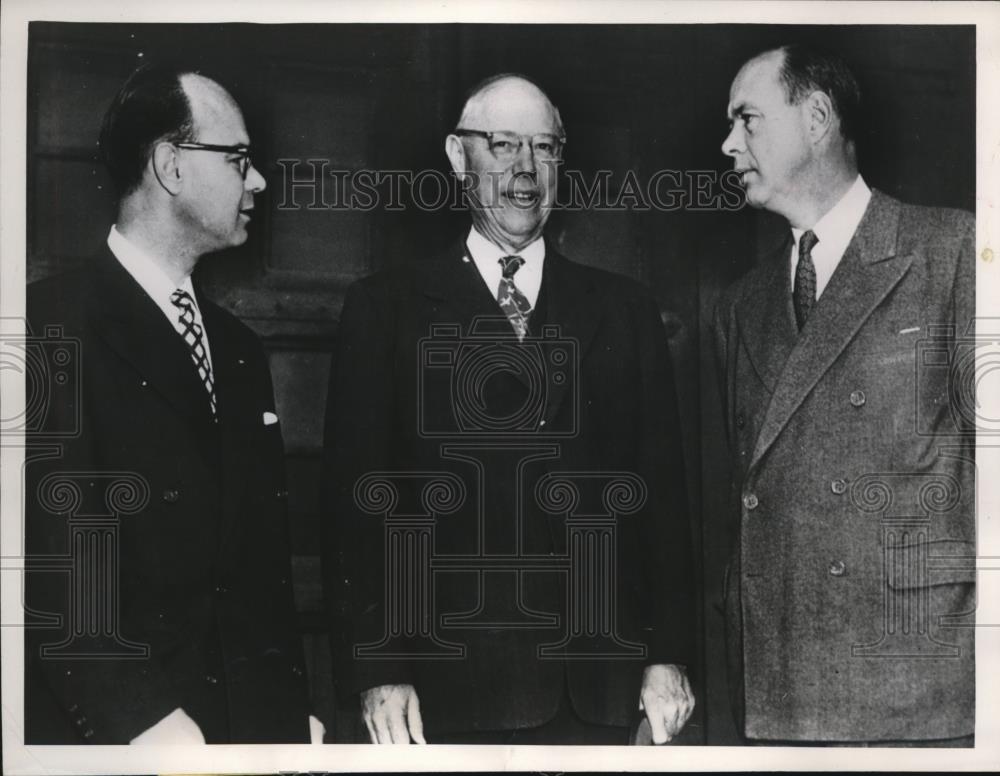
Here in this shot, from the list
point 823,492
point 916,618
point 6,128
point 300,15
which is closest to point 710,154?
point 823,492

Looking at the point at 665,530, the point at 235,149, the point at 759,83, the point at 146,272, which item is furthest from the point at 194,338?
the point at 759,83

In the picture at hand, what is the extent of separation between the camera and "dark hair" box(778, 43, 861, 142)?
10.3 feet

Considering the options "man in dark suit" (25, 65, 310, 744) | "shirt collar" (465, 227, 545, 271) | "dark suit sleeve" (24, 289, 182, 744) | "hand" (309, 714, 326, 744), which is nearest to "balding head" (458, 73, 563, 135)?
"shirt collar" (465, 227, 545, 271)

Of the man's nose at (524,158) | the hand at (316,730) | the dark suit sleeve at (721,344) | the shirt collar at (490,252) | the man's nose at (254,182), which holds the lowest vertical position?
the hand at (316,730)

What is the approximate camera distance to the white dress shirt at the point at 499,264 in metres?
3.13

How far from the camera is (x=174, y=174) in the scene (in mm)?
3096

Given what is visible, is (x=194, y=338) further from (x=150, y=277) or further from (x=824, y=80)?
(x=824, y=80)

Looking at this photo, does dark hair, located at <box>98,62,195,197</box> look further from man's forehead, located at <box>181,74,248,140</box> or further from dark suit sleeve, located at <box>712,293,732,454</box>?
dark suit sleeve, located at <box>712,293,732,454</box>

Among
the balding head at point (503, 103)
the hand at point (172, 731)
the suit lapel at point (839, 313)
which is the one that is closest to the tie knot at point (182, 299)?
the balding head at point (503, 103)

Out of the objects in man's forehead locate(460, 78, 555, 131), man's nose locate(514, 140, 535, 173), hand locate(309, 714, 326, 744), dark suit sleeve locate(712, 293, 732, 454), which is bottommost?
hand locate(309, 714, 326, 744)

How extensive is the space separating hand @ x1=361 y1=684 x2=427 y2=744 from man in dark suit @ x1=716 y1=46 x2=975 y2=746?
2.82 feet

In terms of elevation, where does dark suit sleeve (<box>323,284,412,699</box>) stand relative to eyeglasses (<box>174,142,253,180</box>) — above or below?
below

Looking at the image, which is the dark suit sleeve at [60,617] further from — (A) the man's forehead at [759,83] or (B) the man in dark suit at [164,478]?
(A) the man's forehead at [759,83]

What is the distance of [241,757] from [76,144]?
5.58 ft
